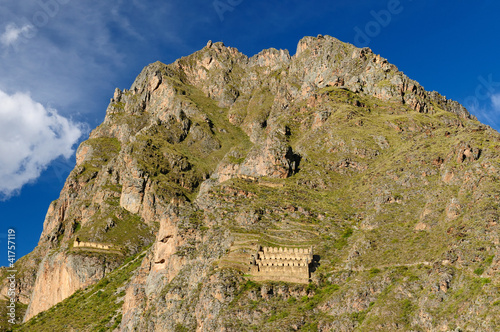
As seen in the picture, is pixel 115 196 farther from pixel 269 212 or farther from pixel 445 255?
pixel 445 255

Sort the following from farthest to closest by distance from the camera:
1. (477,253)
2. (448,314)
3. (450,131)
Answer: (450,131)
(477,253)
(448,314)

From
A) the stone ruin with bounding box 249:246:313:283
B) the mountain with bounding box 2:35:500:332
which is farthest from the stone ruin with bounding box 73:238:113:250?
the stone ruin with bounding box 249:246:313:283

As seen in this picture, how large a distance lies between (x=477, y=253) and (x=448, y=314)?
12.3 meters

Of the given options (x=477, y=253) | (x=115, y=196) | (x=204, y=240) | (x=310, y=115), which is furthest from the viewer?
(x=115, y=196)

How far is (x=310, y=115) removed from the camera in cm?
17112

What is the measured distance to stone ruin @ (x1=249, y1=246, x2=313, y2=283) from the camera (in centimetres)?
8262

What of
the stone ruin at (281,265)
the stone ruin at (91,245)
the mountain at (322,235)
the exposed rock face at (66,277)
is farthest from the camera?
the stone ruin at (91,245)

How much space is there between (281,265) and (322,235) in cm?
1747

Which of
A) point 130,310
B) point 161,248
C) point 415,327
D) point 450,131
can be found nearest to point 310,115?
point 450,131

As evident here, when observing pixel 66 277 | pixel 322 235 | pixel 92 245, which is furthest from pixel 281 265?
pixel 92 245

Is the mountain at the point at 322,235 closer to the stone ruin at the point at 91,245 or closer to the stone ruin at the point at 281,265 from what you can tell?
the stone ruin at the point at 91,245

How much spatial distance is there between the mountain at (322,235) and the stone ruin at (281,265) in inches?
26.9

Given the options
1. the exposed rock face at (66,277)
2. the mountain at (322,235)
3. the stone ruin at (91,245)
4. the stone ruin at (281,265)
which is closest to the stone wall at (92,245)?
the stone ruin at (91,245)

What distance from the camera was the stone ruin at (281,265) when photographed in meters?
82.6
